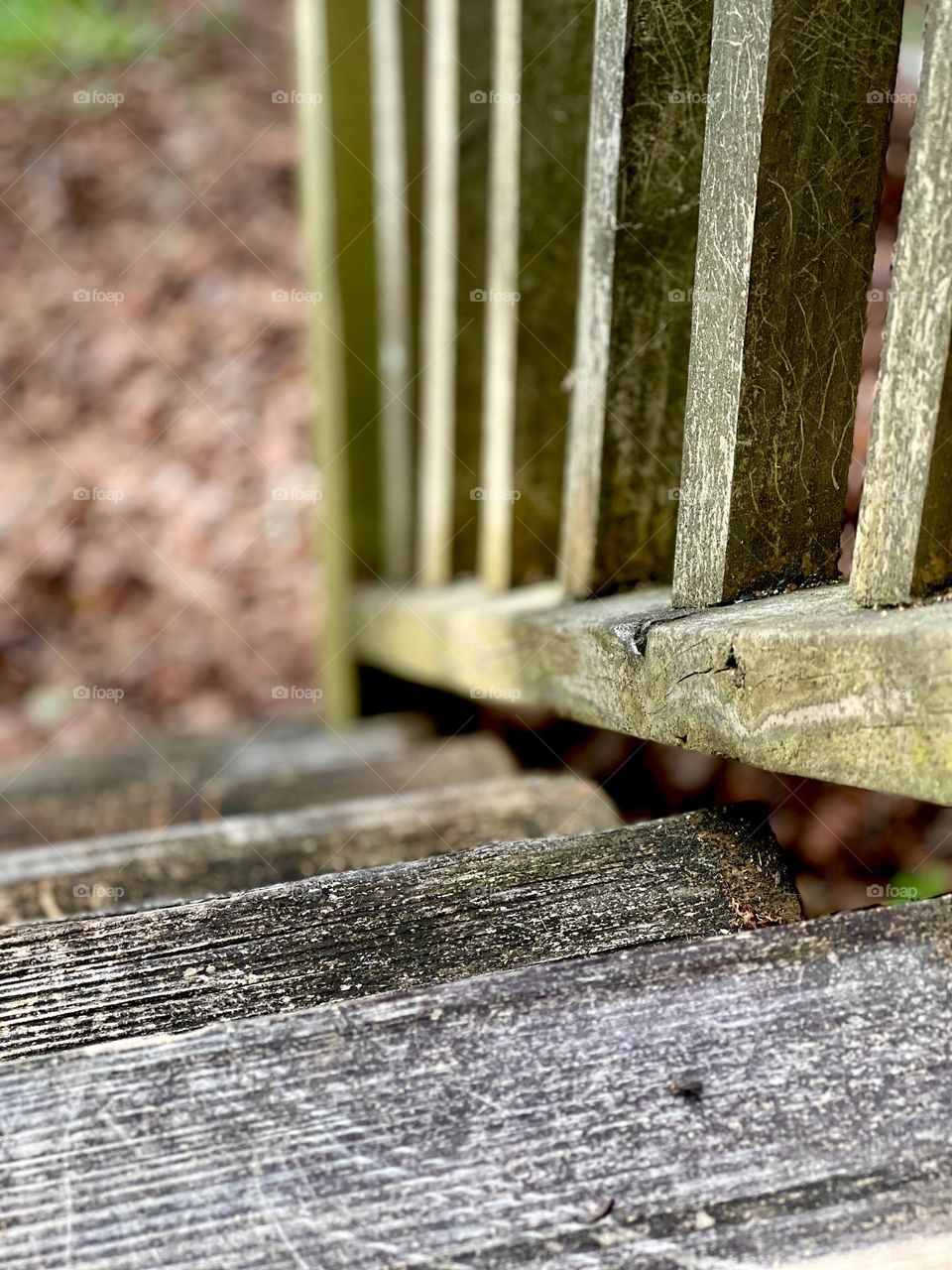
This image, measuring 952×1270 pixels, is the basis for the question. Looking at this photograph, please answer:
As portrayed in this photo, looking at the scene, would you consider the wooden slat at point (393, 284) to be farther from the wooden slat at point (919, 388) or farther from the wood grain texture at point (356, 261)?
the wooden slat at point (919, 388)

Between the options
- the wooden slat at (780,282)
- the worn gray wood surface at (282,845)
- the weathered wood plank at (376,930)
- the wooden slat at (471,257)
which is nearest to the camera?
the weathered wood plank at (376,930)

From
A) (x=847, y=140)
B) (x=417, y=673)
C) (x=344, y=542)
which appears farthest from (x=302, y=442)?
(x=847, y=140)

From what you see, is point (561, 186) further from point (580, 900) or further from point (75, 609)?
point (75, 609)

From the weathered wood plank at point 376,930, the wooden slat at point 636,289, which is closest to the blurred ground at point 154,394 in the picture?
the wooden slat at point 636,289

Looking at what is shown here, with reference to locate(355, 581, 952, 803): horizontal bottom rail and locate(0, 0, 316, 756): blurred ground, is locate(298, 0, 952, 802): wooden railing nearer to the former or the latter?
Result: locate(355, 581, 952, 803): horizontal bottom rail

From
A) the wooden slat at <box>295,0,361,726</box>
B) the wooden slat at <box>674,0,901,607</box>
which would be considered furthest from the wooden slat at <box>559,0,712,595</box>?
the wooden slat at <box>295,0,361,726</box>
